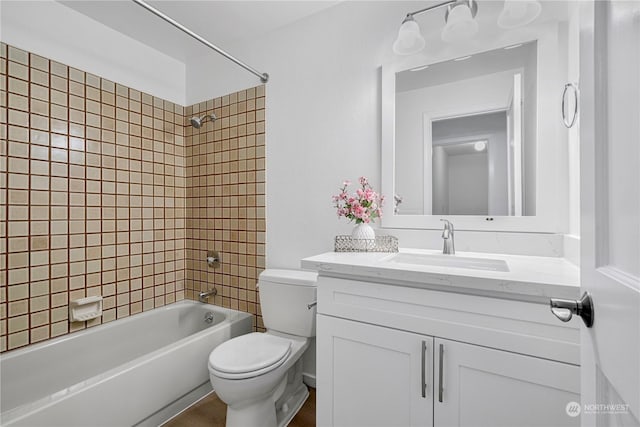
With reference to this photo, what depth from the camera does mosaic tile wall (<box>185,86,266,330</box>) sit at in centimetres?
215

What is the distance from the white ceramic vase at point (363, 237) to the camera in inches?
60.6

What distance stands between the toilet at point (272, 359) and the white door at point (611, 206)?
1.20 meters

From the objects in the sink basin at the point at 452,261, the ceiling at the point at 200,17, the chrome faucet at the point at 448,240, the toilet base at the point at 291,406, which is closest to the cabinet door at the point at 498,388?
the sink basin at the point at 452,261

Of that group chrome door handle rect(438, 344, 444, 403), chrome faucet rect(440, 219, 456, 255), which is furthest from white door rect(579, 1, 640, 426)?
chrome faucet rect(440, 219, 456, 255)

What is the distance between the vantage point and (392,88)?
A: 5.48 feet

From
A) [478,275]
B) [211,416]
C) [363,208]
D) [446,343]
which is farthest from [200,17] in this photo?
[211,416]

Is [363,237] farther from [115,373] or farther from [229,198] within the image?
[115,373]

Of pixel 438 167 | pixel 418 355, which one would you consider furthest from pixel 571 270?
pixel 438 167

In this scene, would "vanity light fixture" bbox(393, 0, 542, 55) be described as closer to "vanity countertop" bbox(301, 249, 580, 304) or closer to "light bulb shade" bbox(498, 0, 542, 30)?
"light bulb shade" bbox(498, 0, 542, 30)

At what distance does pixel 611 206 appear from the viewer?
0.45m

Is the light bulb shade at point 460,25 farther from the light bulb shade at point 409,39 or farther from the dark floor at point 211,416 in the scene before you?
the dark floor at point 211,416

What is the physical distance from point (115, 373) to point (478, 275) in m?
1.57

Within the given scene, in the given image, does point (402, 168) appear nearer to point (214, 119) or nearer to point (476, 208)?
point (476, 208)

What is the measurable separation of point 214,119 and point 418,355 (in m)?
2.11
